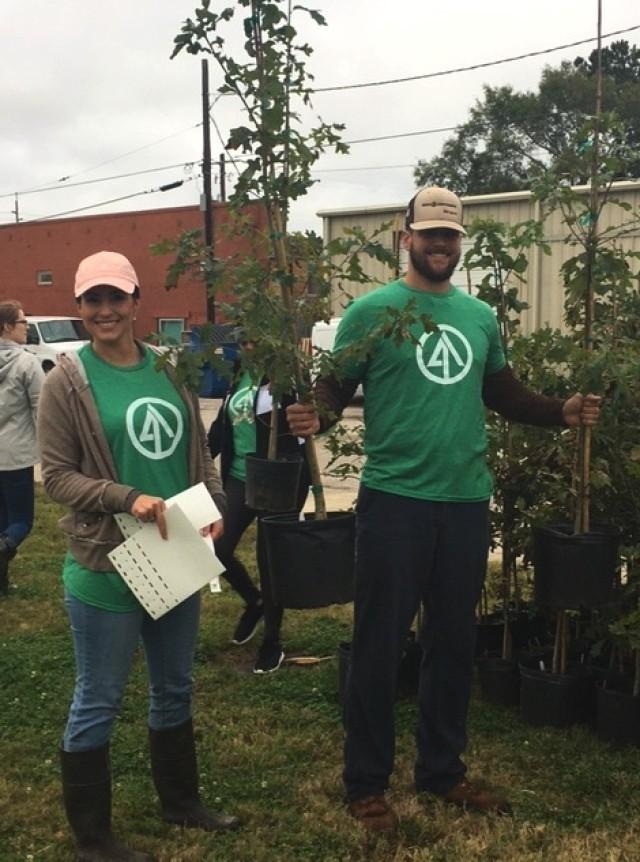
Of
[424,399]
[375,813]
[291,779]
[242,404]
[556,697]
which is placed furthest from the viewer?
[242,404]

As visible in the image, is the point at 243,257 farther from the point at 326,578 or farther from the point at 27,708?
the point at 27,708

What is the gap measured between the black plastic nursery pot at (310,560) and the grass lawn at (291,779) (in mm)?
747

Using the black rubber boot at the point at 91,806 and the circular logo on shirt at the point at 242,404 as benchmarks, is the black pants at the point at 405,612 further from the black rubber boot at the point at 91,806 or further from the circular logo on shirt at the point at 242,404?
the circular logo on shirt at the point at 242,404

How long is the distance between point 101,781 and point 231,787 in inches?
29.5

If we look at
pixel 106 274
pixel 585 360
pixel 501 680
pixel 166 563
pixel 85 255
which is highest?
pixel 85 255

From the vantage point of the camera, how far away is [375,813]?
127 inches

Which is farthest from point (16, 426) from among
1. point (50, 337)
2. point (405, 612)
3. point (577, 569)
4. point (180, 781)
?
point (50, 337)

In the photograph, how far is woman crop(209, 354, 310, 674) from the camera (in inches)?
188

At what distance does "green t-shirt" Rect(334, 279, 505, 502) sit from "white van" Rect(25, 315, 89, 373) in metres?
22.2

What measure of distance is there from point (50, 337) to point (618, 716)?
76.9 ft

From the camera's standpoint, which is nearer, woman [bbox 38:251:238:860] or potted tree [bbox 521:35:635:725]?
woman [bbox 38:251:238:860]

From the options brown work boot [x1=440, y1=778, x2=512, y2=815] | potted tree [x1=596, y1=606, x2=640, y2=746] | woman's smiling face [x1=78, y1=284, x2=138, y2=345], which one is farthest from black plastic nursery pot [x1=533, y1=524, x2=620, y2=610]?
woman's smiling face [x1=78, y1=284, x2=138, y2=345]

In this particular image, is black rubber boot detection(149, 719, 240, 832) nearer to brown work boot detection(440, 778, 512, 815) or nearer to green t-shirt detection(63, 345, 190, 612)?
green t-shirt detection(63, 345, 190, 612)

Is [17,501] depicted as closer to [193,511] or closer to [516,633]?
[516,633]
